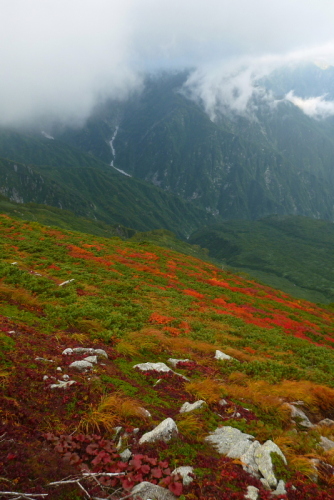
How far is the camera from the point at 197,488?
5.52 metres

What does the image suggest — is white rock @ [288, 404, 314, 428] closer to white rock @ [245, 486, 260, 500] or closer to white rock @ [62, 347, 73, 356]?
white rock @ [245, 486, 260, 500]

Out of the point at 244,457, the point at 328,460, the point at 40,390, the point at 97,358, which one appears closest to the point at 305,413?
the point at 328,460

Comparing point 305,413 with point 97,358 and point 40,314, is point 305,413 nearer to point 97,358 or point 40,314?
point 97,358

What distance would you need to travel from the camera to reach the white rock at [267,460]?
6.24 metres

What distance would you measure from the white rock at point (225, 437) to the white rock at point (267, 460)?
73cm

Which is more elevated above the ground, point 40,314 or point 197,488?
point 197,488

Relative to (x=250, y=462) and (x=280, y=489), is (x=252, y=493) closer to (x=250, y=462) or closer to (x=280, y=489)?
(x=280, y=489)

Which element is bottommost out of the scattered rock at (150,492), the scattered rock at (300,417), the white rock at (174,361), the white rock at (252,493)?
the white rock at (174,361)

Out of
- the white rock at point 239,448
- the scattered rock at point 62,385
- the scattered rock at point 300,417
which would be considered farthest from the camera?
the scattered rock at point 300,417

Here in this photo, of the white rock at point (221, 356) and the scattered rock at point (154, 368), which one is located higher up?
the scattered rock at point (154, 368)

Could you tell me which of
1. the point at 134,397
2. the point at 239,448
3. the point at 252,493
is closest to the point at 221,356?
the point at 134,397

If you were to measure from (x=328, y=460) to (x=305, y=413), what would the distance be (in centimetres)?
423

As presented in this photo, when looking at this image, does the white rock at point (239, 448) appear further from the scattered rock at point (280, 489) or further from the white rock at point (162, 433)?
the white rock at point (162, 433)

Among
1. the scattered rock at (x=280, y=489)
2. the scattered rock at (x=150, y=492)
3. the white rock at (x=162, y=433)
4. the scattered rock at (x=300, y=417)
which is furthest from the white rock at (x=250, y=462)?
the scattered rock at (x=300, y=417)
